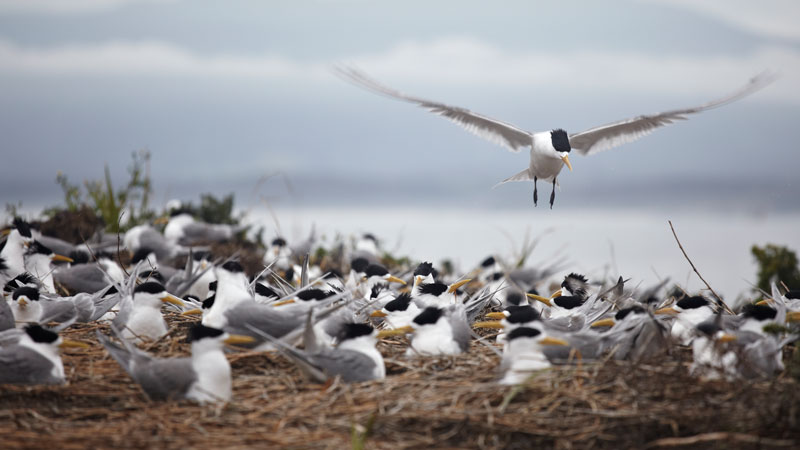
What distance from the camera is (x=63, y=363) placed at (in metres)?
3.53

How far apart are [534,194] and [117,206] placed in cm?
561

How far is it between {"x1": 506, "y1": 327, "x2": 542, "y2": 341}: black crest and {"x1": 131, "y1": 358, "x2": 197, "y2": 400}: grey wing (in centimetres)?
131

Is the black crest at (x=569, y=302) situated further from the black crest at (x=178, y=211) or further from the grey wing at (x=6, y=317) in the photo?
the black crest at (x=178, y=211)

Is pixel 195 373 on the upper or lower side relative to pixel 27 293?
lower

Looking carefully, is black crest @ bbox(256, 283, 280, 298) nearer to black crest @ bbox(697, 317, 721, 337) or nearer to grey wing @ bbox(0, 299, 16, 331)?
grey wing @ bbox(0, 299, 16, 331)

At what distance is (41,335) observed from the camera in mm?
3230

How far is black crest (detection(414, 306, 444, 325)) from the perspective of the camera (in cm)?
Answer: 366

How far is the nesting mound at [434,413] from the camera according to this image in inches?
104

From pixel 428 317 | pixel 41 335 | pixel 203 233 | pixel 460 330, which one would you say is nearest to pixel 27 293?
pixel 41 335

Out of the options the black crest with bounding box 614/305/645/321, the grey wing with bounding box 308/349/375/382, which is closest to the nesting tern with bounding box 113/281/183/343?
the grey wing with bounding box 308/349/375/382

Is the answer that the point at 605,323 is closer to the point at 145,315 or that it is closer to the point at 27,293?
the point at 145,315

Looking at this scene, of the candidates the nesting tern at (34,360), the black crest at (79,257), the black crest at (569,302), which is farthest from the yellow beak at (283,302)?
the black crest at (79,257)

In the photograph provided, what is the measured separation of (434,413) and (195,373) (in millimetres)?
981

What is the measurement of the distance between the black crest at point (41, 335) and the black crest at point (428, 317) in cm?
162
